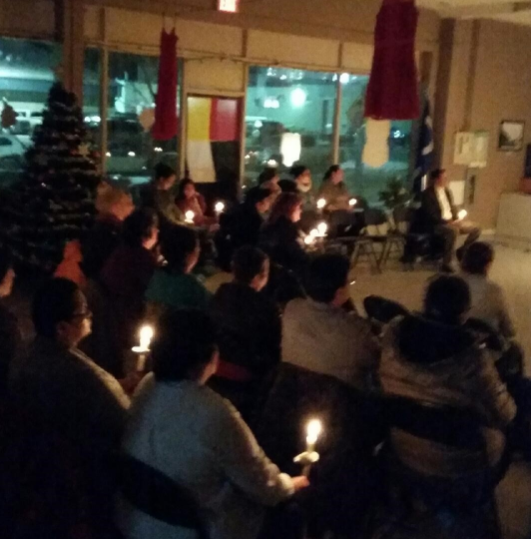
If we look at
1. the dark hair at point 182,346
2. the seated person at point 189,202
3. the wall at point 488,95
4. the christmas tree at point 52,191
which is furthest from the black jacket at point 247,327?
the wall at point 488,95

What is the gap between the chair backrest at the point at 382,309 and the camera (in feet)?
14.3

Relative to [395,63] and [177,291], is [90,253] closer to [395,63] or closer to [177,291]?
[177,291]

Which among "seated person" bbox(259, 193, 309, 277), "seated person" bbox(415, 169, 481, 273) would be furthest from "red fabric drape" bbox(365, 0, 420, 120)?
"seated person" bbox(415, 169, 481, 273)

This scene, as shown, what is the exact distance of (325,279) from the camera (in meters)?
3.36

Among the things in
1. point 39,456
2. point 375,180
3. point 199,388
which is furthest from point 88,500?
point 375,180

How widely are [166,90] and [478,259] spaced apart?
14.7ft

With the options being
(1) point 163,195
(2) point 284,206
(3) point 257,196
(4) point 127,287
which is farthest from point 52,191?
(4) point 127,287

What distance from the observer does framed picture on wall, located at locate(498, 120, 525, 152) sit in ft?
41.2

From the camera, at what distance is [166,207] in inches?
328

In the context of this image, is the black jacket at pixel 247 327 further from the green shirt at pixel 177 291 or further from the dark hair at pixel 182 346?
the dark hair at pixel 182 346

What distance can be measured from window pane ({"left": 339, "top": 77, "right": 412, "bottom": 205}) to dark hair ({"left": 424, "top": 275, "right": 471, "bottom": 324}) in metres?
7.90

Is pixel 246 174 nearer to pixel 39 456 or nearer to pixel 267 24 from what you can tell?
pixel 267 24

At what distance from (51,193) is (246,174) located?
3.09m

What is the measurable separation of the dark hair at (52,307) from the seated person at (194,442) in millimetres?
490
